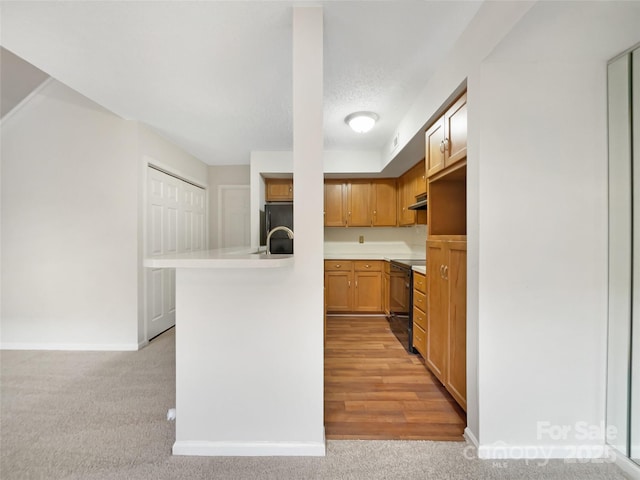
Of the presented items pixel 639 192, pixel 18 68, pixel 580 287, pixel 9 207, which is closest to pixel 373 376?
pixel 580 287

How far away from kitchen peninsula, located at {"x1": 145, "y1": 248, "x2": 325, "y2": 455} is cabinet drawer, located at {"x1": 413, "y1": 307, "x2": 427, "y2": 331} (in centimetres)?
135

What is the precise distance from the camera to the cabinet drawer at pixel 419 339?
2.43 m

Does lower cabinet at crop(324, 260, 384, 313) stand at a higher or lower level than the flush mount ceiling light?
lower

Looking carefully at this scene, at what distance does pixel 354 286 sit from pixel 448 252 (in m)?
2.32

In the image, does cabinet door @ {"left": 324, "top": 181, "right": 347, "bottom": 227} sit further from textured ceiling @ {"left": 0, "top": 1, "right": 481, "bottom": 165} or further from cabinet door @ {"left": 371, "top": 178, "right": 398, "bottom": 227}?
textured ceiling @ {"left": 0, "top": 1, "right": 481, "bottom": 165}

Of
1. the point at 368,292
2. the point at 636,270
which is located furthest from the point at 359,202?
the point at 636,270

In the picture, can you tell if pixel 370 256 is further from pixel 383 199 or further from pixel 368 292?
pixel 383 199

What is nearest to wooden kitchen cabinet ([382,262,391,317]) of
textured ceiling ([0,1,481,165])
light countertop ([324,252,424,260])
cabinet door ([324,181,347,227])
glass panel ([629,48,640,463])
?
light countertop ([324,252,424,260])

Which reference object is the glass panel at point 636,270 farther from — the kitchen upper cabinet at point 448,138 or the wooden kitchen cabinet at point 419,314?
the wooden kitchen cabinet at point 419,314

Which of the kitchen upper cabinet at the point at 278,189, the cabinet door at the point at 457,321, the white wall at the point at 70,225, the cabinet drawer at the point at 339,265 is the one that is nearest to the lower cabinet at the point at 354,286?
the cabinet drawer at the point at 339,265

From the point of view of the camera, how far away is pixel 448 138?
1.89 meters

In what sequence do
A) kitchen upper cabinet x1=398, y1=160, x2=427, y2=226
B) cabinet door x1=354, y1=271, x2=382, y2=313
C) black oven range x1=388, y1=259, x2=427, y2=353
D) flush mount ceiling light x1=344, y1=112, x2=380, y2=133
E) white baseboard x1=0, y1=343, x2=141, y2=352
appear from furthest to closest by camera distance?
cabinet door x1=354, y1=271, x2=382, y2=313 < kitchen upper cabinet x1=398, y1=160, x2=427, y2=226 < white baseboard x1=0, y1=343, x2=141, y2=352 < black oven range x1=388, y1=259, x2=427, y2=353 < flush mount ceiling light x1=344, y1=112, x2=380, y2=133

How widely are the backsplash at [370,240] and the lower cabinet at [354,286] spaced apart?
0.45 m

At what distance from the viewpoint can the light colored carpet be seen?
1.34 metres
